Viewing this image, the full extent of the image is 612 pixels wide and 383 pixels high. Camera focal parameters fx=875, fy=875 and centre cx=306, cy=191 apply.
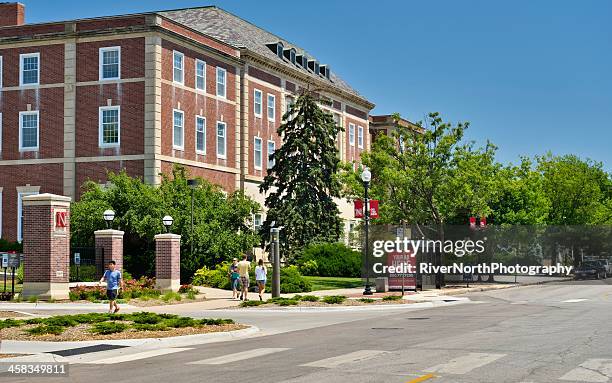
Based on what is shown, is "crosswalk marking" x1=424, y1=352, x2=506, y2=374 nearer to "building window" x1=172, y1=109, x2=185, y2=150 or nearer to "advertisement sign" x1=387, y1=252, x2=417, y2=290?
"advertisement sign" x1=387, y1=252, x2=417, y2=290

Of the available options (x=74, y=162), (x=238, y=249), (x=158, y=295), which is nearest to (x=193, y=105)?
(x=74, y=162)

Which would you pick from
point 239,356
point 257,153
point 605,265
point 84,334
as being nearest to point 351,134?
point 257,153

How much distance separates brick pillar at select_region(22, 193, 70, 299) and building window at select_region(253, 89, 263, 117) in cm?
2950

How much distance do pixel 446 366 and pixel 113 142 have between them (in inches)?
1530

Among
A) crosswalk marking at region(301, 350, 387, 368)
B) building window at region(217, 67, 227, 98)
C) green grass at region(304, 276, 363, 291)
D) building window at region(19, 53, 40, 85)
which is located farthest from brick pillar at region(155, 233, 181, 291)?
crosswalk marking at region(301, 350, 387, 368)

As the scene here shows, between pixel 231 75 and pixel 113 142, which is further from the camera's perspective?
pixel 231 75

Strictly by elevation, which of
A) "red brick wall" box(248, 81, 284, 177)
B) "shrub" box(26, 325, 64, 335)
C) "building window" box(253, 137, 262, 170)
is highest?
"red brick wall" box(248, 81, 284, 177)

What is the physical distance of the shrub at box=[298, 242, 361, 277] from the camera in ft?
187

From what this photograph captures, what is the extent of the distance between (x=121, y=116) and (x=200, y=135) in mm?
6052

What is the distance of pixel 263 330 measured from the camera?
23094mm

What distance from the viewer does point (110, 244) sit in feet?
125

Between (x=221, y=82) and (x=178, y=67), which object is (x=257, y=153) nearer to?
(x=221, y=82)

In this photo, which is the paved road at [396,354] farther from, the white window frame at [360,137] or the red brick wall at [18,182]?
the white window frame at [360,137]

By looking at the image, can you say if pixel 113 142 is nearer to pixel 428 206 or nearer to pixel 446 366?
pixel 428 206
